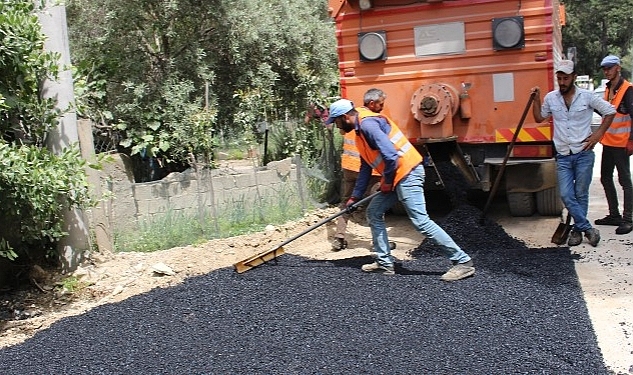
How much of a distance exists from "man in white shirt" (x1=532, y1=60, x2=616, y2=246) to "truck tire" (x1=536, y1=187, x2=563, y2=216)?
1.15 metres

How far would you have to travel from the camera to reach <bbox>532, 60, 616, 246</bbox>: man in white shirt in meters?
5.89

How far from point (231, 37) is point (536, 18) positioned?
336 cm

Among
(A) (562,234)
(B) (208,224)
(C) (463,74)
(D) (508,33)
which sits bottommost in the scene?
(A) (562,234)

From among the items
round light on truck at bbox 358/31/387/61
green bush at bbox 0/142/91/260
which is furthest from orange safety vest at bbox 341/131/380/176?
green bush at bbox 0/142/91/260

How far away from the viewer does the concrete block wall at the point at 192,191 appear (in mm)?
6648

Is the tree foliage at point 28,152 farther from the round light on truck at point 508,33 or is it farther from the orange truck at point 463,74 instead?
the round light on truck at point 508,33

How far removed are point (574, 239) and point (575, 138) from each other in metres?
0.88

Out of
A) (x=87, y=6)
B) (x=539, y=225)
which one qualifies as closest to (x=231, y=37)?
(x=87, y=6)

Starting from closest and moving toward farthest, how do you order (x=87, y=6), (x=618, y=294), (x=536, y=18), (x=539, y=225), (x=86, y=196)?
1. (x=618, y=294)
2. (x=86, y=196)
3. (x=536, y=18)
4. (x=539, y=225)
5. (x=87, y=6)

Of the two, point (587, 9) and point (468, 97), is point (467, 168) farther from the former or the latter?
point (587, 9)

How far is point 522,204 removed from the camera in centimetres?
741

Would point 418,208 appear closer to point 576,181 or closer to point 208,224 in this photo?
point 576,181

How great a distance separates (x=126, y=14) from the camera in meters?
7.53

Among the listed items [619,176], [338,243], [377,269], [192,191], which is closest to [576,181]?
[619,176]
